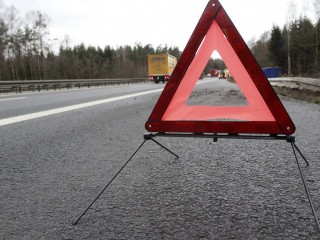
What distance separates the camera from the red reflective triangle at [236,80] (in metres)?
1.86

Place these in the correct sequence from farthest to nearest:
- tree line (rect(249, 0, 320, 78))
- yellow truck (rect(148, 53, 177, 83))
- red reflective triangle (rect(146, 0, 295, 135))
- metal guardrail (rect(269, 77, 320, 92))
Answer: tree line (rect(249, 0, 320, 78)) < yellow truck (rect(148, 53, 177, 83)) < metal guardrail (rect(269, 77, 320, 92)) < red reflective triangle (rect(146, 0, 295, 135))

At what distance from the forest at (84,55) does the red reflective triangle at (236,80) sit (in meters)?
40.9

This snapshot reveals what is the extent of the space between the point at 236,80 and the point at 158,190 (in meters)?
0.98

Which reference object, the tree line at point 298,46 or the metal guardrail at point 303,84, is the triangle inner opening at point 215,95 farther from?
the tree line at point 298,46

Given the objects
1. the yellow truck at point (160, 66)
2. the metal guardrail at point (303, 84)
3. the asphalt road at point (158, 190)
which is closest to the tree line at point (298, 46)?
the yellow truck at point (160, 66)

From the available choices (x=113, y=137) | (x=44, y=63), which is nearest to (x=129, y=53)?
(x=44, y=63)

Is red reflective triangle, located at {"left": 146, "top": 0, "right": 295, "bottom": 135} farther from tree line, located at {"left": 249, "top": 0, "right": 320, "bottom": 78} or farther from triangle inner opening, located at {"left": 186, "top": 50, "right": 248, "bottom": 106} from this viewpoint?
tree line, located at {"left": 249, "top": 0, "right": 320, "bottom": 78}

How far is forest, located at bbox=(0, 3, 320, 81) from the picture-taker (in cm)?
5703

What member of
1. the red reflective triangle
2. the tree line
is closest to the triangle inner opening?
the red reflective triangle

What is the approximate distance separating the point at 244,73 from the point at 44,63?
73.6 metres

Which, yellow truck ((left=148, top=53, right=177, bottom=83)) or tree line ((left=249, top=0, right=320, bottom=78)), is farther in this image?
tree line ((left=249, top=0, right=320, bottom=78))

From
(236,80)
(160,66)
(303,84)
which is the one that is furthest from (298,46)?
(236,80)

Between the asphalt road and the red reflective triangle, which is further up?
the red reflective triangle

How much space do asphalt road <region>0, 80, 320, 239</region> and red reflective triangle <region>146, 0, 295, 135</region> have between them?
50 cm
